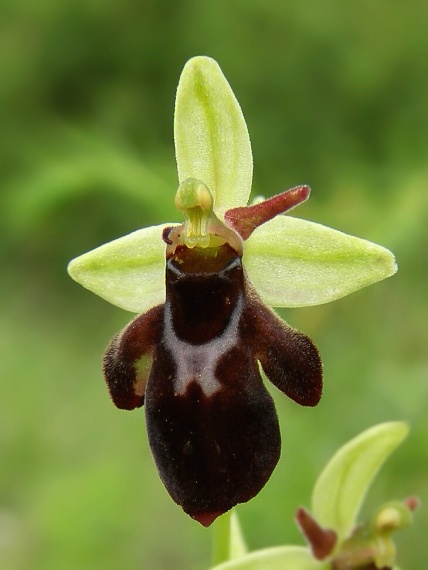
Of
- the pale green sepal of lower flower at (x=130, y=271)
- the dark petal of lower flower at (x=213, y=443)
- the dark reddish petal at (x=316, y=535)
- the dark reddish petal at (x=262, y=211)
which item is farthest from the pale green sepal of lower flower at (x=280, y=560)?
the dark reddish petal at (x=262, y=211)

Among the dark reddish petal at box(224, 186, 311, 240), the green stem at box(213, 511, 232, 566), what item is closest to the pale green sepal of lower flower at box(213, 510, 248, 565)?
the green stem at box(213, 511, 232, 566)

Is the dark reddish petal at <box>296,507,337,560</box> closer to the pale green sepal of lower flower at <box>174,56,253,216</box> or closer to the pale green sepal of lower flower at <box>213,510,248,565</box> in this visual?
the pale green sepal of lower flower at <box>213,510,248,565</box>

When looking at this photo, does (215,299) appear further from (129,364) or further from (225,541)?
(225,541)

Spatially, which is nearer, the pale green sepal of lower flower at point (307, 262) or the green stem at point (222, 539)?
the pale green sepal of lower flower at point (307, 262)

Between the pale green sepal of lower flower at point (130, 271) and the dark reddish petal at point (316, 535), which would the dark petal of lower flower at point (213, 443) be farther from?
the dark reddish petal at point (316, 535)

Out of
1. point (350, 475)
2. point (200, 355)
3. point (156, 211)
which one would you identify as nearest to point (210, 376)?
point (200, 355)

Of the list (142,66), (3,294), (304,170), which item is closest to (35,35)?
(142,66)
